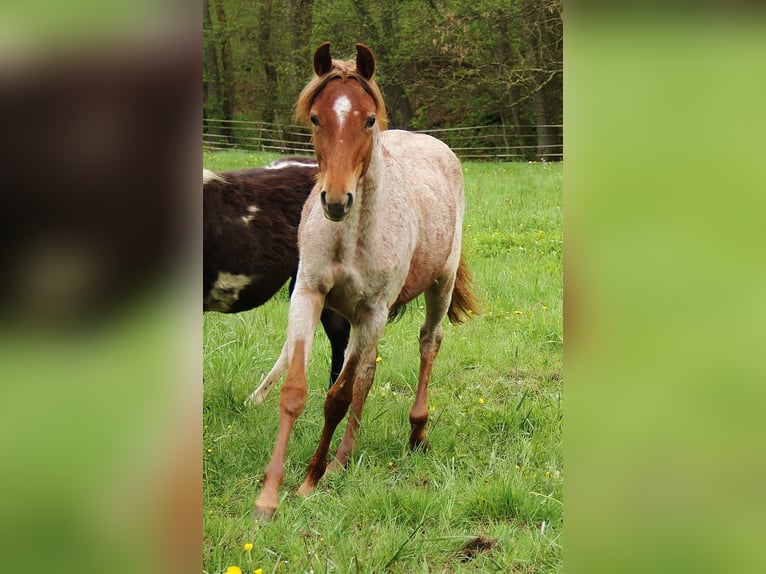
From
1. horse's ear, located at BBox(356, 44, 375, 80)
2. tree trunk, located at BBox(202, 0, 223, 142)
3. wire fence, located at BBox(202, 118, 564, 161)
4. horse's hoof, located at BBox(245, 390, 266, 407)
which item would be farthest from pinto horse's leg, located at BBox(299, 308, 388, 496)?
wire fence, located at BBox(202, 118, 564, 161)

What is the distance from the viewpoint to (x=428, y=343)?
11.6 ft

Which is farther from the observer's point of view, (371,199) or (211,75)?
(211,75)

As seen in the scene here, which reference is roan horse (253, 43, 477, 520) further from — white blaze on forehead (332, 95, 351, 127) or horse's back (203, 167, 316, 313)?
horse's back (203, 167, 316, 313)

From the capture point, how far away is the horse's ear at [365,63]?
7.62 feet

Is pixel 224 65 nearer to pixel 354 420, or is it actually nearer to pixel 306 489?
pixel 354 420

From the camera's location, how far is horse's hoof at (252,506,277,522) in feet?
7.34

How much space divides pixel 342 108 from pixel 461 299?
1.87 m

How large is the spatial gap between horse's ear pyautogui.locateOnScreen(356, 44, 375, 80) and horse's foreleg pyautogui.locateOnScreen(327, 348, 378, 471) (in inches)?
47.3

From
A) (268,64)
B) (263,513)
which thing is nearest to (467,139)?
(268,64)

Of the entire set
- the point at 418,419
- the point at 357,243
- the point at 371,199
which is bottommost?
the point at 418,419
